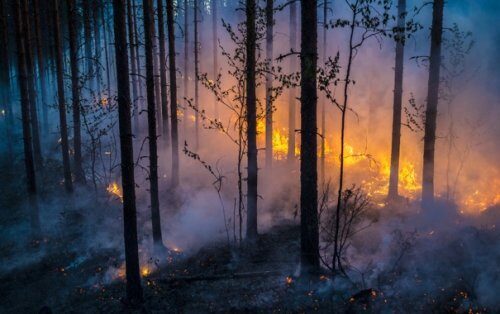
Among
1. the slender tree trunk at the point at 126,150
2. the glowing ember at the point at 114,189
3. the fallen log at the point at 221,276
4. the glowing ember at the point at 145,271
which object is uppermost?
the slender tree trunk at the point at 126,150

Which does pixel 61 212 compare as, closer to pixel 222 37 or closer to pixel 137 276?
pixel 137 276

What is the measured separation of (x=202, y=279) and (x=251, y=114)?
5.36 meters

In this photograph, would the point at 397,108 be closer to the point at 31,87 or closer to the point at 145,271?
the point at 145,271

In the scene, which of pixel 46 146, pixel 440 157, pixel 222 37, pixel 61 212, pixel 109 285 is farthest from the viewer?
pixel 222 37

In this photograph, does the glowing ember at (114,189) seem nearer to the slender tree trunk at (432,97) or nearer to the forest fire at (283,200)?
the forest fire at (283,200)

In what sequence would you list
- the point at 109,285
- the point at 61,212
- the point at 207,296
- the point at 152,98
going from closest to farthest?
the point at 207,296 → the point at 109,285 → the point at 152,98 → the point at 61,212

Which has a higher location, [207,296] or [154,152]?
[154,152]

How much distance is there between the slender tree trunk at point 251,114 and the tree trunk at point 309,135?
3.17 m

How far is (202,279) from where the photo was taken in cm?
1112

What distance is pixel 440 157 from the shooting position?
2002 centimetres

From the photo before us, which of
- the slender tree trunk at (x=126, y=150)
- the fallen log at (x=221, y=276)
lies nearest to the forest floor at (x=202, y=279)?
the fallen log at (x=221, y=276)

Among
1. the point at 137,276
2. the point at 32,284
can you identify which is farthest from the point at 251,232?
the point at 32,284

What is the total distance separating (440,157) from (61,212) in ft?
64.0

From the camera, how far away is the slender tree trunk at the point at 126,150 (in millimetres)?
8812
